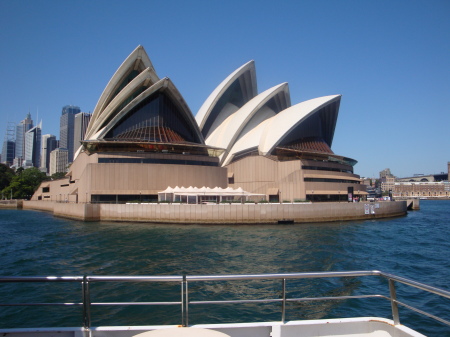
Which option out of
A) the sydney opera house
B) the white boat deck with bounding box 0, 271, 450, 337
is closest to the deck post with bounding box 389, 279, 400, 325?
the white boat deck with bounding box 0, 271, 450, 337

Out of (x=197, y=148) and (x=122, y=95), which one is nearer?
(x=197, y=148)

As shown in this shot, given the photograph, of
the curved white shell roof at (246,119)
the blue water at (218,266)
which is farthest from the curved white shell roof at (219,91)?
the blue water at (218,266)

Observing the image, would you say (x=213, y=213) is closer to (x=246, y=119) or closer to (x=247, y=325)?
(x=246, y=119)

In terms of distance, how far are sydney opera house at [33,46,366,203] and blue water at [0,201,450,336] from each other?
48.2ft

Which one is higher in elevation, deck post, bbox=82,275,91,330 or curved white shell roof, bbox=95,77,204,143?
curved white shell roof, bbox=95,77,204,143

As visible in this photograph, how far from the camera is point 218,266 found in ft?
44.3

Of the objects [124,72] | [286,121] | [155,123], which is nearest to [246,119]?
[286,121]

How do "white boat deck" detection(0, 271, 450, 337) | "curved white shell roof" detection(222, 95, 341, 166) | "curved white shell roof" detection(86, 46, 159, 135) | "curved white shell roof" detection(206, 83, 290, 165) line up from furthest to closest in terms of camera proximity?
"curved white shell roof" detection(206, 83, 290, 165), "curved white shell roof" detection(222, 95, 341, 166), "curved white shell roof" detection(86, 46, 159, 135), "white boat deck" detection(0, 271, 450, 337)

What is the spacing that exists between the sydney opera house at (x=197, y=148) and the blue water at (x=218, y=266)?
14.7 meters

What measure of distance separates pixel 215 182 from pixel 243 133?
1287 centimetres

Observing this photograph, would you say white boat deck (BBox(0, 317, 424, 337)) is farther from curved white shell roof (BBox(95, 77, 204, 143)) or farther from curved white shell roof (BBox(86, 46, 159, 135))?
curved white shell roof (BBox(86, 46, 159, 135))

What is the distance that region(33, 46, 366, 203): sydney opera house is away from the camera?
38.6 meters

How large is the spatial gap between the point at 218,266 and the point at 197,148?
3133cm

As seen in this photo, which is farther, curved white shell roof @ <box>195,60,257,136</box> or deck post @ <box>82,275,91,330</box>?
curved white shell roof @ <box>195,60,257,136</box>
